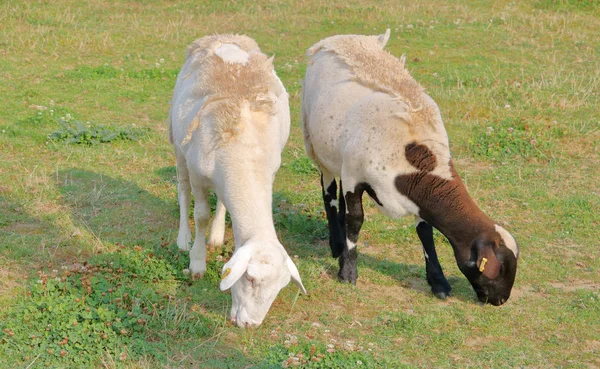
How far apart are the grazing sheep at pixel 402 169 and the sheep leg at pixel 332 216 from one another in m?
0.34

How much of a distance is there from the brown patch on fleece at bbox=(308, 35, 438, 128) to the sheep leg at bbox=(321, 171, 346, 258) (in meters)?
1.21

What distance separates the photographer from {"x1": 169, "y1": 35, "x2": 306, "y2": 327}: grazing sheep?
592 cm

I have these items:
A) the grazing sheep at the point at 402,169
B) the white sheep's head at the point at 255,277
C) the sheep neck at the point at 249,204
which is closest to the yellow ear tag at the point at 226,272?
the white sheep's head at the point at 255,277

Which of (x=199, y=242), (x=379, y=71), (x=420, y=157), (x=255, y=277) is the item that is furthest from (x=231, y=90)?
Result: (x=255, y=277)

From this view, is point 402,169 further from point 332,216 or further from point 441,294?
point 332,216

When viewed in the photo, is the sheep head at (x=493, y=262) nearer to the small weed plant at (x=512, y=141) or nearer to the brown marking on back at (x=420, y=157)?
the brown marking on back at (x=420, y=157)

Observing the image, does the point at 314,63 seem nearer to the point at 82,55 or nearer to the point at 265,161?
the point at 265,161

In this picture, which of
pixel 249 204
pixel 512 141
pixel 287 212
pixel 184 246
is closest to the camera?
pixel 249 204

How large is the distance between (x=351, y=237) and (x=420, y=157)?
1.14 meters

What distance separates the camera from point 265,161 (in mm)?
6562

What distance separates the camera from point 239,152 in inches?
254

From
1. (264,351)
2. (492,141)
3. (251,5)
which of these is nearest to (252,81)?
(264,351)

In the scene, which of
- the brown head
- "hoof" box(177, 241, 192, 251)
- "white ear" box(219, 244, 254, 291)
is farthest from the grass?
"white ear" box(219, 244, 254, 291)

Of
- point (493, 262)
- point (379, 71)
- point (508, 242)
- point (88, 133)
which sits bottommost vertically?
point (88, 133)
